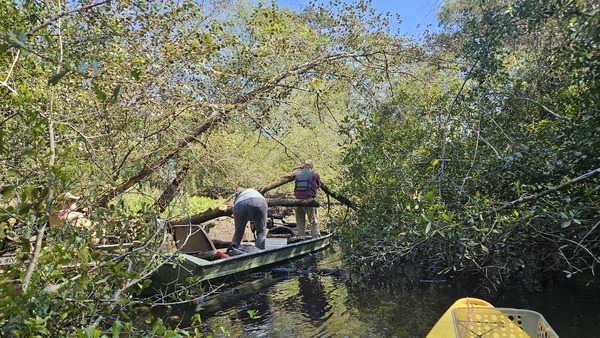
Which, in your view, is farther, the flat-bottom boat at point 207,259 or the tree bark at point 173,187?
the tree bark at point 173,187

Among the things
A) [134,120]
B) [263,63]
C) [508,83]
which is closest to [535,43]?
[508,83]

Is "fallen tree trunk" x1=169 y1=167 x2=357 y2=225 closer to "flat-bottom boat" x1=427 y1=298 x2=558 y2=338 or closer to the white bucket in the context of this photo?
the white bucket

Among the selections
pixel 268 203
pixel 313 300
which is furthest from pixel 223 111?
pixel 268 203

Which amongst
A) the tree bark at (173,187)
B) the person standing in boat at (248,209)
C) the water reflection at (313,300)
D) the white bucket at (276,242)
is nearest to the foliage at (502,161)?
the water reflection at (313,300)

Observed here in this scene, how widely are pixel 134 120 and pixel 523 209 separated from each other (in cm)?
591

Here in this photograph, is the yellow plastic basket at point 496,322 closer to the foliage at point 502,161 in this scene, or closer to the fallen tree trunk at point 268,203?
the foliage at point 502,161

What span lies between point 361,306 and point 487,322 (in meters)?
3.48

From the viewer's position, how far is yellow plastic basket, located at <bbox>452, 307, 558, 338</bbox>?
392 centimetres

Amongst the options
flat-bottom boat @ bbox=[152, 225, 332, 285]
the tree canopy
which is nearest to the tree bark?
the tree canopy

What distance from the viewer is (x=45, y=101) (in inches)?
235

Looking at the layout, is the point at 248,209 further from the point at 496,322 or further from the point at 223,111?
the point at 496,322

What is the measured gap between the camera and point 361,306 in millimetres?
7430

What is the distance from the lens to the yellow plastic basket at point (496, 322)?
392 cm

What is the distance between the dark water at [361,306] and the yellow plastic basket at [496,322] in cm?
201
